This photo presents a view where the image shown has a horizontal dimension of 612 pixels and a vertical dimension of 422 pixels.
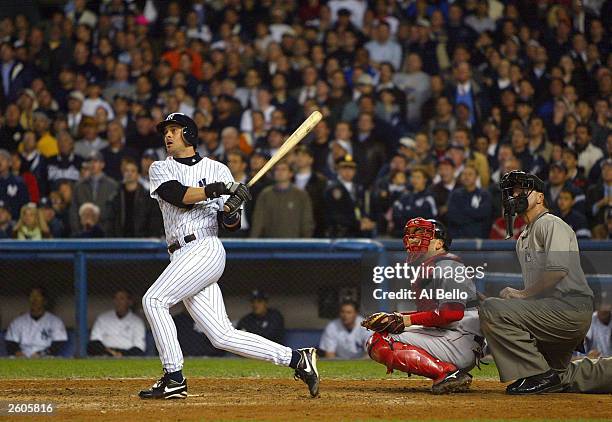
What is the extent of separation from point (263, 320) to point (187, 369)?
1374mm

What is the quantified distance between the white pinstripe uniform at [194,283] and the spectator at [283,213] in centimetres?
392

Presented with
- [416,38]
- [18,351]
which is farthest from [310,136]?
[18,351]

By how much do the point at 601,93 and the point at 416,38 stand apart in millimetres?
2283

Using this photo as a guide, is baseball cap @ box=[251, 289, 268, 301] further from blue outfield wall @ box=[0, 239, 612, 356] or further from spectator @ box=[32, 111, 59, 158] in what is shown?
spectator @ box=[32, 111, 59, 158]

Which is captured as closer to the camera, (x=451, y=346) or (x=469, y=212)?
(x=451, y=346)

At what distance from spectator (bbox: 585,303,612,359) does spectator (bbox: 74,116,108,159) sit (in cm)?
565

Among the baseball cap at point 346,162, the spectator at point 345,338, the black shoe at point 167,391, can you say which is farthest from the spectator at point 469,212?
the black shoe at point 167,391

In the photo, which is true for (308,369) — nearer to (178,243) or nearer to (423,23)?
(178,243)

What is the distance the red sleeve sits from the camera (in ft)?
20.5

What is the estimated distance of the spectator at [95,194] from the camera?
34.1 feet

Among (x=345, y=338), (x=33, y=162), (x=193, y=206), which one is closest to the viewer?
(x=193, y=206)

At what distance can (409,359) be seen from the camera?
20.3 ft

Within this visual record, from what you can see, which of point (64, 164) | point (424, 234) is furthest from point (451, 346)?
point (64, 164)

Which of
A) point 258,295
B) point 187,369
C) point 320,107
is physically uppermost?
point 320,107
